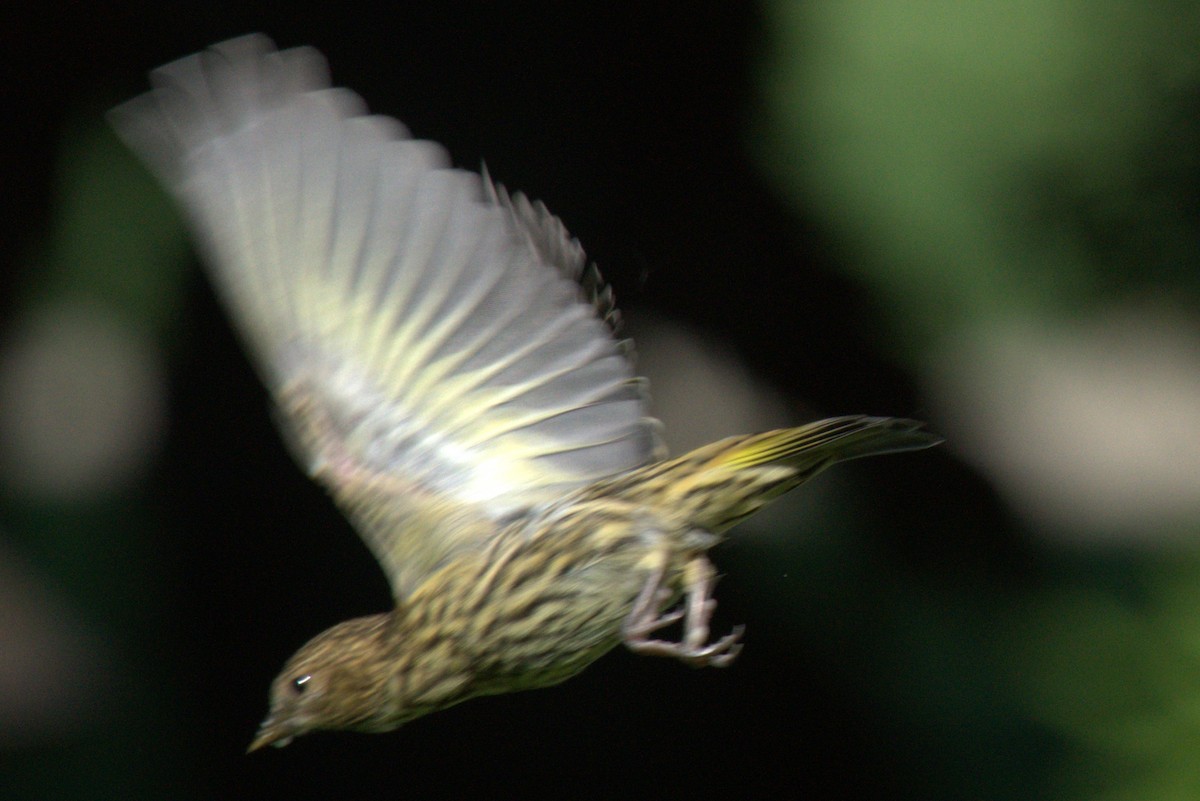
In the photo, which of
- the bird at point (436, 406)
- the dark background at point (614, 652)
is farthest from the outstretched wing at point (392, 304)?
the dark background at point (614, 652)

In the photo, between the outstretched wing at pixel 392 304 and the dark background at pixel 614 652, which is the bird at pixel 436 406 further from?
the dark background at pixel 614 652

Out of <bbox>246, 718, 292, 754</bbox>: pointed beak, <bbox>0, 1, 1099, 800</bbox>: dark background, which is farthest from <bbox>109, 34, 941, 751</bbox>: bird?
<bbox>0, 1, 1099, 800</bbox>: dark background

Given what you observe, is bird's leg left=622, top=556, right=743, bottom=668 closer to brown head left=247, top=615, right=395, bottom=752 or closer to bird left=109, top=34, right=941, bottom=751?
bird left=109, top=34, right=941, bottom=751

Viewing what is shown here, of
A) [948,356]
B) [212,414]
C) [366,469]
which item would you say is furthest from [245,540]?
[948,356]

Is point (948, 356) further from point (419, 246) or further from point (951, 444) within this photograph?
point (419, 246)

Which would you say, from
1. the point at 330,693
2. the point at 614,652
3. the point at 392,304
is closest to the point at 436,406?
the point at 392,304

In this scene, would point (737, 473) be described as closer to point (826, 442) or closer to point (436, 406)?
point (826, 442)
